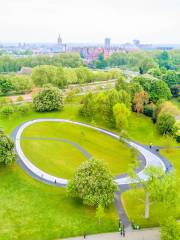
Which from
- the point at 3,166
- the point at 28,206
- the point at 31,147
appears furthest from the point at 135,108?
the point at 28,206

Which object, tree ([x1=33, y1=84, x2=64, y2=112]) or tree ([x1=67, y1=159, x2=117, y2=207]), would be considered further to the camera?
tree ([x1=33, y1=84, x2=64, y2=112])

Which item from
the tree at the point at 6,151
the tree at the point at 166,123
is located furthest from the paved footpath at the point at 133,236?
the tree at the point at 166,123

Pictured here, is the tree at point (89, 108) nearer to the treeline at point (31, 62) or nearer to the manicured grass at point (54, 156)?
the manicured grass at point (54, 156)

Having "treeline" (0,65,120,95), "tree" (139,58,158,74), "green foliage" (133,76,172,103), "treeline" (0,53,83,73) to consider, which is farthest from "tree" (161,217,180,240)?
"treeline" (0,53,83,73)

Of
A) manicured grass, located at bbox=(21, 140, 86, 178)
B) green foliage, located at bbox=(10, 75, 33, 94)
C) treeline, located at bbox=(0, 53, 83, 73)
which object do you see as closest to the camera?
manicured grass, located at bbox=(21, 140, 86, 178)

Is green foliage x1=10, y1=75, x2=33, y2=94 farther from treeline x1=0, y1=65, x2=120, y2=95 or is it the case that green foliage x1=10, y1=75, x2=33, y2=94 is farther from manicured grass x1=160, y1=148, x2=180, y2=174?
manicured grass x1=160, y1=148, x2=180, y2=174

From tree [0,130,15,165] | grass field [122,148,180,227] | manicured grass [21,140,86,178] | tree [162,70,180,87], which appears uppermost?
tree [162,70,180,87]

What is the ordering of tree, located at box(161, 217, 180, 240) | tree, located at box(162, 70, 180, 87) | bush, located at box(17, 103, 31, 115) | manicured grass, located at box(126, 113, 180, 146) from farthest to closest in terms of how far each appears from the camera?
tree, located at box(162, 70, 180, 87), bush, located at box(17, 103, 31, 115), manicured grass, located at box(126, 113, 180, 146), tree, located at box(161, 217, 180, 240)

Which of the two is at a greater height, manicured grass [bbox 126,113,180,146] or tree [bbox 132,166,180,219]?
tree [bbox 132,166,180,219]
